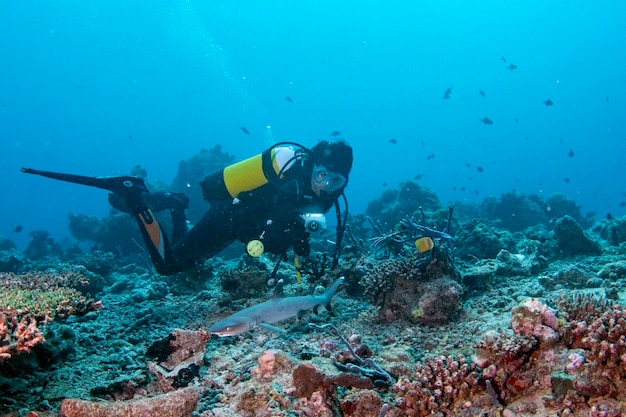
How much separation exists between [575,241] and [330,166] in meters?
7.17

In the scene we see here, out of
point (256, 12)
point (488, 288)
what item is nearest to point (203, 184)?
point (488, 288)

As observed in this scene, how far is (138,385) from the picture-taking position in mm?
4203

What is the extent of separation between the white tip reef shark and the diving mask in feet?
6.81

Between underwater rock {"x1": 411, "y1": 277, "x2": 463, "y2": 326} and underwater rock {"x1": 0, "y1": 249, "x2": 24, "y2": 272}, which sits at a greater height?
underwater rock {"x1": 0, "y1": 249, "x2": 24, "y2": 272}

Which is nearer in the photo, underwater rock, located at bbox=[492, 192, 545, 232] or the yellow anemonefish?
the yellow anemonefish

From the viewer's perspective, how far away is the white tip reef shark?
4.56m

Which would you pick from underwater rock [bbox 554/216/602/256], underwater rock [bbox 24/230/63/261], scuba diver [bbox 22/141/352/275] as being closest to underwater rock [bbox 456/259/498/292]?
scuba diver [bbox 22/141/352/275]

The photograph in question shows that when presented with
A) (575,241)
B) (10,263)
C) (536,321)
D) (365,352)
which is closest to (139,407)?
(365,352)

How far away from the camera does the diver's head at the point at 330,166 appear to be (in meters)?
6.93

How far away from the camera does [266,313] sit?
5.00m

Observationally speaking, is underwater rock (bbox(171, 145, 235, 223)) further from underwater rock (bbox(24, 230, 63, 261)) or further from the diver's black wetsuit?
the diver's black wetsuit

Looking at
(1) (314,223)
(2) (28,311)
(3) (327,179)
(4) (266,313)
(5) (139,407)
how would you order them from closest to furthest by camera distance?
(5) (139,407)
(2) (28,311)
(4) (266,313)
(1) (314,223)
(3) (327,179)

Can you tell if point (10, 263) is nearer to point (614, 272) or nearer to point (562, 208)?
point (614, 272)

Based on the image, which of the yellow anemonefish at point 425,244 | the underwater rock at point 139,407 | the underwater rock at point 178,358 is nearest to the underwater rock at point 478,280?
the yellow anemonefish at point 425,244
